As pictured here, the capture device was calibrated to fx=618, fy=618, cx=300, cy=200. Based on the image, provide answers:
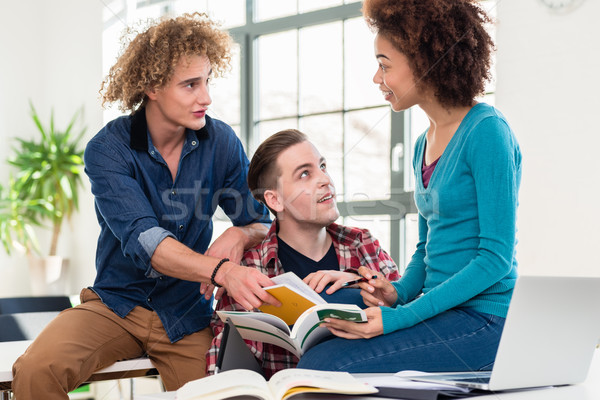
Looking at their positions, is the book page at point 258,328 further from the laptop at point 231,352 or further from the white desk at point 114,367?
the white desk at point 114,367

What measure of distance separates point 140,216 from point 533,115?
1841 millimetres

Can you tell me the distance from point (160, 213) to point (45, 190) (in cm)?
308

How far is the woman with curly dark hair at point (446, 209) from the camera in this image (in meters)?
1.19

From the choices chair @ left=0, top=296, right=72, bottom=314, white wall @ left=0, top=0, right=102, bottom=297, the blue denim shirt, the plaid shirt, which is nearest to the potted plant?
white wall @ left=0, top=0, right=102, bottom=297

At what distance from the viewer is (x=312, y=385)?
2.80 feet

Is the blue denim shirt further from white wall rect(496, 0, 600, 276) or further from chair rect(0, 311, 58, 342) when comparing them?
white wall rect(496, 0, 600, 276)

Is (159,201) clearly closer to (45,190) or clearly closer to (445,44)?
(445,44)

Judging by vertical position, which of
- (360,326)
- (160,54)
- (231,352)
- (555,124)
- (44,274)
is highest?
(160,54)

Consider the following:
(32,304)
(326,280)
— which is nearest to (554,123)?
(326,280)

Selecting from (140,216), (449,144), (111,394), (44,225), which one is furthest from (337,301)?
(44,225)

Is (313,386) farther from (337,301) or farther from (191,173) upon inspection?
(191,173)

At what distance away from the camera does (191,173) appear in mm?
1997

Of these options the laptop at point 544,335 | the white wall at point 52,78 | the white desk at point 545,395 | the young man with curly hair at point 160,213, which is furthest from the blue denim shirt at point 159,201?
the white wall at point 52,78

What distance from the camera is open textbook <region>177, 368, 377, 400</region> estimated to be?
32.7 inches
